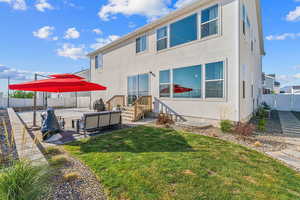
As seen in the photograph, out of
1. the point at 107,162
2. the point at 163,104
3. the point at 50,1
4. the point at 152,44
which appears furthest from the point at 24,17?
the point at 107,162

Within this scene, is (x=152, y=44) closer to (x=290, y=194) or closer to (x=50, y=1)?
(x=50, y=1)

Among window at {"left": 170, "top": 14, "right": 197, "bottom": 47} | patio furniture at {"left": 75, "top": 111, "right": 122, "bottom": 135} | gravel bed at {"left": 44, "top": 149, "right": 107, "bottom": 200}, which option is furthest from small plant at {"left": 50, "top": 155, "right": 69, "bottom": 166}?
window at {"left": 170, "top": 14, "right": 197, "bottom": 47}

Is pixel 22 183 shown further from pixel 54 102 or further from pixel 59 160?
pixel 54 102

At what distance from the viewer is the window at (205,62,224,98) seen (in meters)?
7.70

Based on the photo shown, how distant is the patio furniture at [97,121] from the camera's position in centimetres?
647

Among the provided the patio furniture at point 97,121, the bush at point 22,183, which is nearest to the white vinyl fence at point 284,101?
the patio furniture at point 97,121

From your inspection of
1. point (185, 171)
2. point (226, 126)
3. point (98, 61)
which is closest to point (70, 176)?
point (185, 171)

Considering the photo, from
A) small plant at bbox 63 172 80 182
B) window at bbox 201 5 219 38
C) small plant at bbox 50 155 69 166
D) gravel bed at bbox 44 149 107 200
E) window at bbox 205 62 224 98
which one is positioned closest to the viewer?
gravel bed at bbox 44 149 107 200

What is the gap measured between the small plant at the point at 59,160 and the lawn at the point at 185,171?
0.38m

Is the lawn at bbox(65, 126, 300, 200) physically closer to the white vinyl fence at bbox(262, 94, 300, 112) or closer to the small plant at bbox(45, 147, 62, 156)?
the small plant at bbox(45, 147, 62, 156)

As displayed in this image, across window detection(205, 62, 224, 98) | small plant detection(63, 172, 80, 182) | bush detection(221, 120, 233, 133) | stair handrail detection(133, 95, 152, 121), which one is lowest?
small plant detection(63, 172, 80, 182)

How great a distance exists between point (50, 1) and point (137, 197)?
39.7ft

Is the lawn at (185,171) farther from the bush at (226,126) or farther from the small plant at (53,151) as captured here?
the bush at (226,126)

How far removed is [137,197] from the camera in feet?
8.43
